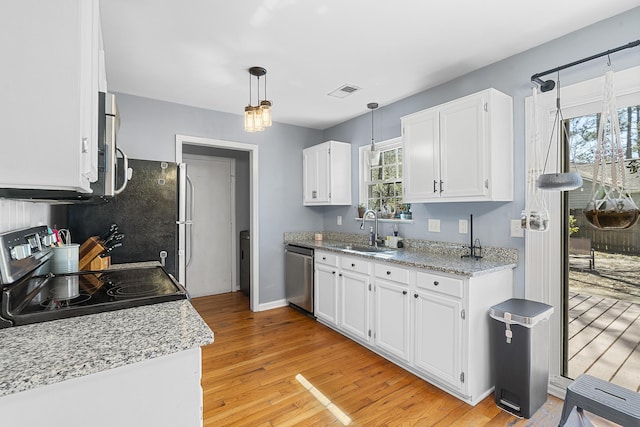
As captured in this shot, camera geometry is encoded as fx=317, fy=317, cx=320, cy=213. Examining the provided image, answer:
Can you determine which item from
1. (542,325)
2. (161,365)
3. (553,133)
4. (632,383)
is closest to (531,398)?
(542,325)

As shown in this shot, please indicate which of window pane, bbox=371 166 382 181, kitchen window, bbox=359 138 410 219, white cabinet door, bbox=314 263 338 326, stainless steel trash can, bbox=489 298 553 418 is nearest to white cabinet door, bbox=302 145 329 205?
kitchen window, bbox=359 138 410 219

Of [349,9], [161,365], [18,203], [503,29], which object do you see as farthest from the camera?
[503,29]

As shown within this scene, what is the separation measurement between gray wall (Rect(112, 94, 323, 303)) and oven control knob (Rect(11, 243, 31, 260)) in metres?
2.17

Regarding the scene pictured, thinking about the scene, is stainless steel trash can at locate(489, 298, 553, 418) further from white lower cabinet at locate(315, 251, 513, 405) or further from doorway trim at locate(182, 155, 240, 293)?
doorway trim at locate(182, 155, 240, 293)

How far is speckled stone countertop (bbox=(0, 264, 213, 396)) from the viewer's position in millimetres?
759

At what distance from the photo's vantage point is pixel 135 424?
2.97 feet

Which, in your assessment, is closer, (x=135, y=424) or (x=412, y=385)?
(x=135, y=424)

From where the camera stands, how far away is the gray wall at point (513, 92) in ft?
6.42

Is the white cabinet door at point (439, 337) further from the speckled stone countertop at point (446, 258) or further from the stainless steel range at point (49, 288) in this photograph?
the stainless steel range at point (49, 288)

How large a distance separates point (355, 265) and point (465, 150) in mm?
1379

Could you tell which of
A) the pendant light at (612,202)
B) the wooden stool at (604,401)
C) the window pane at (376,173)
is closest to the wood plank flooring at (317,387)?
the wooden stool at (604,401)

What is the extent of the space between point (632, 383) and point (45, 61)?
3174 mm

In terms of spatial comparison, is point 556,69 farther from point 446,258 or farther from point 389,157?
point 389,157

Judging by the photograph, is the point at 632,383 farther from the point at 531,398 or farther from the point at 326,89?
the point at 326,89
